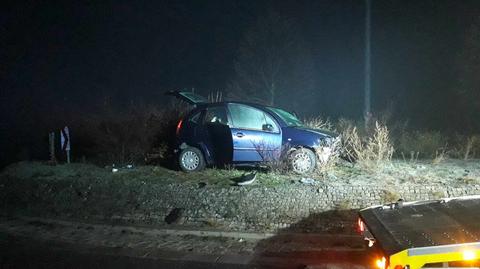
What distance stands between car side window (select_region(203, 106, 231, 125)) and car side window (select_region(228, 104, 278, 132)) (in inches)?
6.6

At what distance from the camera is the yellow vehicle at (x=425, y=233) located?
3.39 m

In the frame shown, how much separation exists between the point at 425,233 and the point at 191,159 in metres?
7.67

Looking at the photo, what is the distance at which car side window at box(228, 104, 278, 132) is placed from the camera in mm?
10727

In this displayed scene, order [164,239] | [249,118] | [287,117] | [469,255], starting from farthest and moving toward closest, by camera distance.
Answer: [287,117], [249,118], [164,239], [469,255]

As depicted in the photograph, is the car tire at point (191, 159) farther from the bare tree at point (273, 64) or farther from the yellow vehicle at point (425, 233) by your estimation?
the bare tree at point (273, 64)

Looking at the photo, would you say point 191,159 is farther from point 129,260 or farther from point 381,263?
point 381,263

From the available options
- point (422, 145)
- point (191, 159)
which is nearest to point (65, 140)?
point (191, 159)

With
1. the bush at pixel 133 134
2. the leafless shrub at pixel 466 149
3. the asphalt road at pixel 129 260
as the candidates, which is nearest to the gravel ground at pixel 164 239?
the asphalt road at pixel 129 260

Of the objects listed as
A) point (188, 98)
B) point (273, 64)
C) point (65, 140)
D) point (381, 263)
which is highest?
point (273, 64)

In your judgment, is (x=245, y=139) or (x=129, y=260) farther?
(x=245, y=139)

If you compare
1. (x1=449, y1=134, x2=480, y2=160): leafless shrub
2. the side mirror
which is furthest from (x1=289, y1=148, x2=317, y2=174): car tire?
(x1=449, y1=134, x2=480, y2=160): leafless shrub

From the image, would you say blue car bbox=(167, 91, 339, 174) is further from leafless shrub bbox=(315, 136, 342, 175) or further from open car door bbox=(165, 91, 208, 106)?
open car door bbox=(165, 91, 208, 106)

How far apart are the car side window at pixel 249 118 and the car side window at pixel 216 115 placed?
168 mm

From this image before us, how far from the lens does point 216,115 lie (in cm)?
1099
